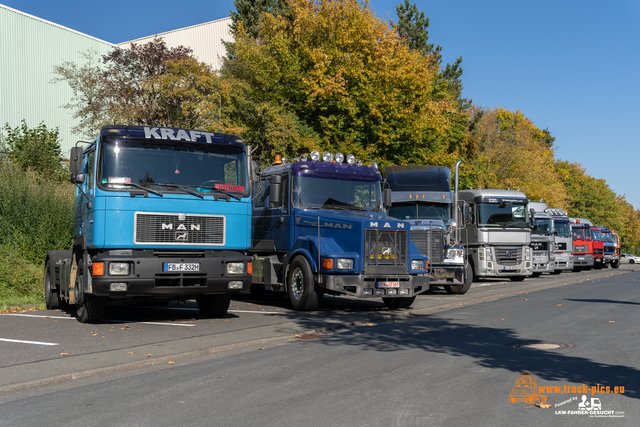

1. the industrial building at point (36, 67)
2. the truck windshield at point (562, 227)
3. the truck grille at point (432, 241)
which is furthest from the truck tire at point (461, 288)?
the industrial building at point (36, 67)

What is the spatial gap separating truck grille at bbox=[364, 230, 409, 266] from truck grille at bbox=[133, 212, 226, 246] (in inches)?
129

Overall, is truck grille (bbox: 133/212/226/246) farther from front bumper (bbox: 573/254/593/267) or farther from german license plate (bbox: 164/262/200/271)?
front bumper (bbox: 573/254/593/267)

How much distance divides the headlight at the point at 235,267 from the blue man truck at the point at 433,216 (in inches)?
288

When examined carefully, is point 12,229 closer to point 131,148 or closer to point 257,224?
point 257,224

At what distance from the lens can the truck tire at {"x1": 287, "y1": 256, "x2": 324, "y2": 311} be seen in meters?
12.9

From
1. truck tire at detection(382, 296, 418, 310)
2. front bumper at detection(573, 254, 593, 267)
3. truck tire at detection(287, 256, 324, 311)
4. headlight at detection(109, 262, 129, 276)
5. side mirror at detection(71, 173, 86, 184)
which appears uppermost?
side mirror at detection(71, 173, 86, 184)

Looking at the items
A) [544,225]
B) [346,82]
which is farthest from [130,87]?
[544,225]

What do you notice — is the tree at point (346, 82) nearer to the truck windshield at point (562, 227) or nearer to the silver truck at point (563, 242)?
the truck windshield at point (562, 227)

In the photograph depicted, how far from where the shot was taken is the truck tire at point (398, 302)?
14039 millimetres

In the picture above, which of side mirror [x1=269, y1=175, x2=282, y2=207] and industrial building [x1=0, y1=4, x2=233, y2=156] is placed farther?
industrial building [x1=0, y1=4, x2=233, y2=156]

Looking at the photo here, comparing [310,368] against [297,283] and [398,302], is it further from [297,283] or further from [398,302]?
[398,302]

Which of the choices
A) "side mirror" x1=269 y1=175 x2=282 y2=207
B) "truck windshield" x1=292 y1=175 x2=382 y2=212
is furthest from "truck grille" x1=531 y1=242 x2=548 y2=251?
"side mirror" x1=269 y1=175 x2=282 y2=207

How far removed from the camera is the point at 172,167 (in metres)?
10.7

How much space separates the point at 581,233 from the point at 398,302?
28.1 metres
